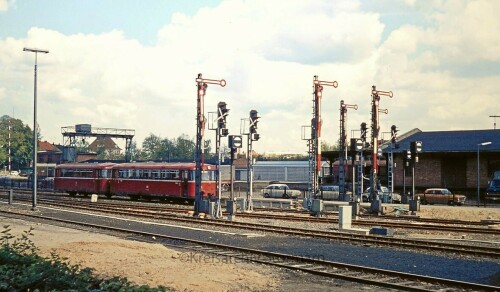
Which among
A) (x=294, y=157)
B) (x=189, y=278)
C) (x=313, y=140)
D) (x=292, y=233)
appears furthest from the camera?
(x=294, y=157)

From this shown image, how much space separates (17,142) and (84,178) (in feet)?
285

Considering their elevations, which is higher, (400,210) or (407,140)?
(407,140)

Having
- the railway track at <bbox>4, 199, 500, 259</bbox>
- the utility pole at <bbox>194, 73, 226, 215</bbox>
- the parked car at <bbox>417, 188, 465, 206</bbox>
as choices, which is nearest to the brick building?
the parked car at <bbox>417, 188, 465, 206</bbox>

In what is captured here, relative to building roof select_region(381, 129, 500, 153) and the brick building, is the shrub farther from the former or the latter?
the brick building

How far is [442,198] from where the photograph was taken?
160 ft

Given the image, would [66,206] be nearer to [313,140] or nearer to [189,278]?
[313,140]

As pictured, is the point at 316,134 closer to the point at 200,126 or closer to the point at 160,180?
the point at 200,126

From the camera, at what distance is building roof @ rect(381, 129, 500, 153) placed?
189ft

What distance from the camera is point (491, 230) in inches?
1022

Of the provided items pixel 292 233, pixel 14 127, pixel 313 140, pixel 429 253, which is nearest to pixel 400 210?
pixel 313 140

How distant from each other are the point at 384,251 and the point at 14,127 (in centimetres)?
13388

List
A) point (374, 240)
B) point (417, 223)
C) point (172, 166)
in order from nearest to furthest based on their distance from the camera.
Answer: point (374, 240) < point (417, 223) < point (172, 166)

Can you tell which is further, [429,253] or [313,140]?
[313,140]

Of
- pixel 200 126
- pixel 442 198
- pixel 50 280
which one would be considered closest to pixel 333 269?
pixel 50 280
